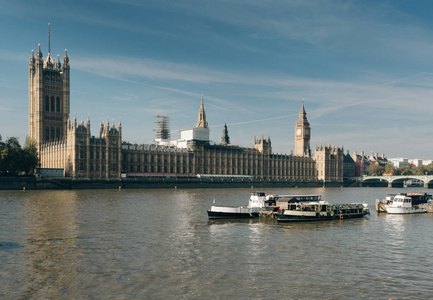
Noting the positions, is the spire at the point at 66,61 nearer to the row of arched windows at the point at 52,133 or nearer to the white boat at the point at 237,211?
the row of arched windows at the point at 52,133

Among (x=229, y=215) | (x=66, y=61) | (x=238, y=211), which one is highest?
(x=66, y=61)

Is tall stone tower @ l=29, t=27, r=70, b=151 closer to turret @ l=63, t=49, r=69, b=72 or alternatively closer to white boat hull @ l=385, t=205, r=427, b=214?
turret @ l=63, t=49, r=69, b=72

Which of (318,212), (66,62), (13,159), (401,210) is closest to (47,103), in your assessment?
(66,62)

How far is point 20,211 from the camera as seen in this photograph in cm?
6369

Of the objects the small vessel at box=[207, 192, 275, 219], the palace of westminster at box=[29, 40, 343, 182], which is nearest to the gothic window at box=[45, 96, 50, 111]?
the palace of westminster at box=[29, 40, 343, 182]

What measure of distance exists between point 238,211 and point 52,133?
143m

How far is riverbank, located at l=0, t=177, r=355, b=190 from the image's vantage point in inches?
4775

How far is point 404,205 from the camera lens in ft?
232

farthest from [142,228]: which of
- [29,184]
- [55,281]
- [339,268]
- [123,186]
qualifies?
[123,186]

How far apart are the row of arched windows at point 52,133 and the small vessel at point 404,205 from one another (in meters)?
146

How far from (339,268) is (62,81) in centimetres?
17971

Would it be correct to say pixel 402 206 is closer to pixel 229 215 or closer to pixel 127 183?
pixel 229 215

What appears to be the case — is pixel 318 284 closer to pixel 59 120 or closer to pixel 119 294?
pixel 119 294

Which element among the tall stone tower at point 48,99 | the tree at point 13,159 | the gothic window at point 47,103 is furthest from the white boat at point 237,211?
the gothic window at point 47,103
